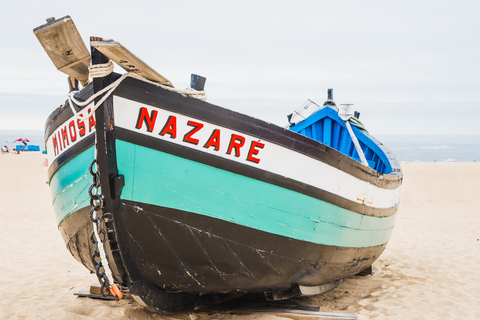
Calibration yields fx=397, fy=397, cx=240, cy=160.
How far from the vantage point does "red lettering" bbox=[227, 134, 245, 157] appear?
2.94 meters

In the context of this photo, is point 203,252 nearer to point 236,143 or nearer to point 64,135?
point 236,143

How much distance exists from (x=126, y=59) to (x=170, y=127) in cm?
54

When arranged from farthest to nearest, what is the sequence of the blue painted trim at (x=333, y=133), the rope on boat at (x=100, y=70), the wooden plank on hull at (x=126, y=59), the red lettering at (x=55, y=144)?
the blue painted trim at (x=333, y=133)
the red lettering at (x=55, y=144)
the rope on boat at (x=100, y=70)
the wooden plank on hull at (x=126, y=59)

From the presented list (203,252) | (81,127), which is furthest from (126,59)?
(203,252)

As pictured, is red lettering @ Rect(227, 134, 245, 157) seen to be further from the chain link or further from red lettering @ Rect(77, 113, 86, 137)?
red lettering @ Rect(77, 113, 86, 137)

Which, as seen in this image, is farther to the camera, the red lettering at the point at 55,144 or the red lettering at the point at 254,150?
the red lettering at the point at 55,144

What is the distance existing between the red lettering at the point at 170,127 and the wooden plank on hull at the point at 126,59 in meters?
0.25

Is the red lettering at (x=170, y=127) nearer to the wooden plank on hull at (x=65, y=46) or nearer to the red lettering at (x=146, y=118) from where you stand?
the red lettering at (x=146, y=118)

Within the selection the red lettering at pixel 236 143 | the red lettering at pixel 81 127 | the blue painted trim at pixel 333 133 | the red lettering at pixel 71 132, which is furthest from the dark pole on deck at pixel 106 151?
the blue painted trim at pixel 333 133

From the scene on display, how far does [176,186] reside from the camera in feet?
9.76

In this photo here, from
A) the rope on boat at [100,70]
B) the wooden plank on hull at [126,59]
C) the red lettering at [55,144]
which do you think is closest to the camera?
the wooden plank on hull at [126,59]

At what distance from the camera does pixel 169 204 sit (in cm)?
300

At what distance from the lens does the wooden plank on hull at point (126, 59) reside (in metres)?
2.47

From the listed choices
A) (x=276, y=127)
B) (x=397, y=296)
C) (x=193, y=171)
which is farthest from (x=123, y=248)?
(x=397, y=296)
